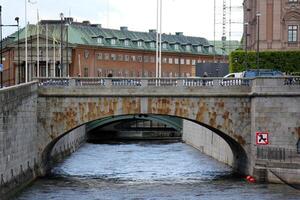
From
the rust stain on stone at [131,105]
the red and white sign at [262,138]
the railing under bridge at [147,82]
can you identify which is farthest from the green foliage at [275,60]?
the red and white sign at [262,138]

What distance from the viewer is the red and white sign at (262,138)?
57094 mm

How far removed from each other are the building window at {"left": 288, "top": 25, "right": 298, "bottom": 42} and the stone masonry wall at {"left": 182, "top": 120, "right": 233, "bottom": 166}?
15.6 m

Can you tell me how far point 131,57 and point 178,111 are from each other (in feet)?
319

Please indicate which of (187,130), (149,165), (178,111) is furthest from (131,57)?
(178,111)

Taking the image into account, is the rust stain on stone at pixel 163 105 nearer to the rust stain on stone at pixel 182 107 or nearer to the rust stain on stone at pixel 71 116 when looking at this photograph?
the rust stain on stone at pixel 182 107

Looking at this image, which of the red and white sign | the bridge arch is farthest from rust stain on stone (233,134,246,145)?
the red and white sign

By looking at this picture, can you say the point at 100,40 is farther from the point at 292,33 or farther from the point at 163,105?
the point at 163,105

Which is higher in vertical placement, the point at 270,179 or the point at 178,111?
the point at 178,111

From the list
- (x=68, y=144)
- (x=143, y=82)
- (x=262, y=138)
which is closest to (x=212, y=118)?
(x=262, y=138)

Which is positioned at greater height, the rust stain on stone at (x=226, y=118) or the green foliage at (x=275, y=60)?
the green foliage at (x=275, y=60)

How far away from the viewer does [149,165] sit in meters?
74.2

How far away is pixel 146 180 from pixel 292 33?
39.7 meters

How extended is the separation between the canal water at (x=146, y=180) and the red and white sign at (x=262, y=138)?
3100mm

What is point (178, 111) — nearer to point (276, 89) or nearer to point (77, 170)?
point (276, 89)
